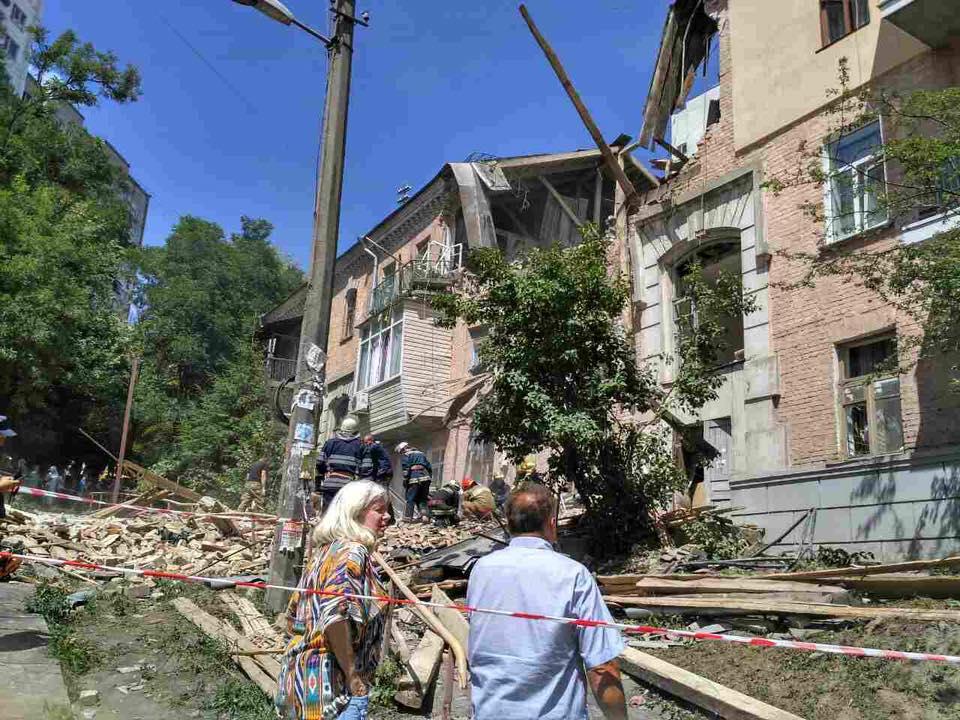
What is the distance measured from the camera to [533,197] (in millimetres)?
25859

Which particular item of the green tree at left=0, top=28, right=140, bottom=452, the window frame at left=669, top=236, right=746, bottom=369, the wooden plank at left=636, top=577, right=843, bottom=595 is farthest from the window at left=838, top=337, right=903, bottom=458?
the green tree at left=0, top=28, right=140, bottom=452

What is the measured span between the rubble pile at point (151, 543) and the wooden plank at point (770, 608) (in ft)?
18.5

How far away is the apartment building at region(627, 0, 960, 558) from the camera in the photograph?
11.2 metres

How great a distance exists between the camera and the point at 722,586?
874 centimetres

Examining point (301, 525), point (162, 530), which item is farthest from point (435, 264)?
point (301, 525)

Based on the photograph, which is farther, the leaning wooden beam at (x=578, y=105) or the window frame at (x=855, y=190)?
the leaning wooden beam at (x=578, y=105)

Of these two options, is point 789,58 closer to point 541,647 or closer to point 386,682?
point 386,682

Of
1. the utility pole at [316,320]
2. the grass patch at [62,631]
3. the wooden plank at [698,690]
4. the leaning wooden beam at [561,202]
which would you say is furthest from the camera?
the leaning wooden beam at [561,202]

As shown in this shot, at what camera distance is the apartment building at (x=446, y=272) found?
23781 mm

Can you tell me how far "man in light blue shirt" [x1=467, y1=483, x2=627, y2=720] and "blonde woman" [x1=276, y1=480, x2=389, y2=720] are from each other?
56cm

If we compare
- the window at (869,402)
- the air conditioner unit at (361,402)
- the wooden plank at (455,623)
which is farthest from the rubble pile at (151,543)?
the air conditioner unit at (361,402)

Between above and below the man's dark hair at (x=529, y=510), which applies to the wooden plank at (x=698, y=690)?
below

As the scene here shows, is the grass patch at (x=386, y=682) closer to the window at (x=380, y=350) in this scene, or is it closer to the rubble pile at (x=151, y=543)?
the rubble pile at (x=151, y=543)

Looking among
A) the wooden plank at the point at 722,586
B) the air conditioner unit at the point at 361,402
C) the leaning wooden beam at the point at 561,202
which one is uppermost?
the leaning wooden beam at the point at 561,202
